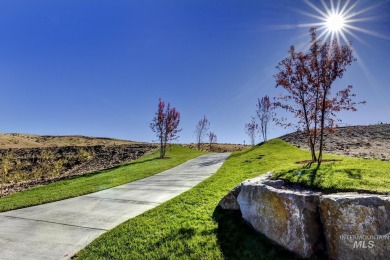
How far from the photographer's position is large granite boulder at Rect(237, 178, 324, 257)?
5.16 metres

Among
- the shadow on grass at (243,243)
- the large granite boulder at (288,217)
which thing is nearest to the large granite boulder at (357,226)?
the large granite boulder at (288,217)

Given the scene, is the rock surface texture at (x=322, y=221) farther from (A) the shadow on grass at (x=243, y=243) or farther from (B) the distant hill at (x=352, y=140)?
(B) the distant hill at (x=352, y=140)

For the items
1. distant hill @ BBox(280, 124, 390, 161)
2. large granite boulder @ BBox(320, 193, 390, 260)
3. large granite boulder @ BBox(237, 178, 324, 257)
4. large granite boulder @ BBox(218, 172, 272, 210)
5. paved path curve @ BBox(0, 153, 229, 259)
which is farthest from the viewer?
distant hill @ BBox(280, 124, 390, 161)

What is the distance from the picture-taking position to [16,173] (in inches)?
899

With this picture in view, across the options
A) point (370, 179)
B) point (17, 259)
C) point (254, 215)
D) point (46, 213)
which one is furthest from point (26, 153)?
point (370, 179)

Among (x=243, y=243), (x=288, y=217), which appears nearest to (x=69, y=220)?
(x=243, y=243)

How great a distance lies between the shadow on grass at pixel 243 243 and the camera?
525cm

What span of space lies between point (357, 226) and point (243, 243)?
7.57ft

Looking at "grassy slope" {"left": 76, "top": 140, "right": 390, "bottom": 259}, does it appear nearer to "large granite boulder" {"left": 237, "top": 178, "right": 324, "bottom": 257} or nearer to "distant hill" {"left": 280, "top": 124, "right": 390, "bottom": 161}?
"large granite boulder" {"left": 237, "top": 178, "right": 324, "bottom": 257}

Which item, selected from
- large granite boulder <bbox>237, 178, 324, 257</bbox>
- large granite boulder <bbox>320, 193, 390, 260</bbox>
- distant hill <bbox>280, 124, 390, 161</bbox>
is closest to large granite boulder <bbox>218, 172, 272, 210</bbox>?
large granite boulder <bbox>237, 178, 324, 257</bbox>

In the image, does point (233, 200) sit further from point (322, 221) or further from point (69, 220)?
point (69, 220)

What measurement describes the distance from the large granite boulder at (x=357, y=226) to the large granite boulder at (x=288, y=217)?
11.4 inches

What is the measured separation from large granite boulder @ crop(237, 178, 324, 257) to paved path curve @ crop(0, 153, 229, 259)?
13.7 feet

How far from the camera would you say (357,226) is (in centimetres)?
457
